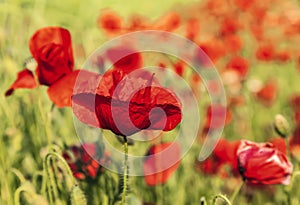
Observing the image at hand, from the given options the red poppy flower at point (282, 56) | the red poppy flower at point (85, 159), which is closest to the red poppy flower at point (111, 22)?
the red poppy flower at point (282, 56)

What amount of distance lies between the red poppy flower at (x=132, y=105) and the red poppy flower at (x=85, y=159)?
296 mm

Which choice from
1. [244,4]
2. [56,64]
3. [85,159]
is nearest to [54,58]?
[56,64]

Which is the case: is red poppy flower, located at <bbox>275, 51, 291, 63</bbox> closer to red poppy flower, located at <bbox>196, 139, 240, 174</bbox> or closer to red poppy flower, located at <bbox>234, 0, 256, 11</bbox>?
red poppy flower, located at <bbox>234, 0, 256, 11</bbox>

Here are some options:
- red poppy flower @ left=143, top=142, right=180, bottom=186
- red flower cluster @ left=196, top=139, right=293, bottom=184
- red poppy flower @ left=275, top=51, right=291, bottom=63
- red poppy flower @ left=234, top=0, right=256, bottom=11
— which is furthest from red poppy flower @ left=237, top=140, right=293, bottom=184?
red poppy flower @ left=234, top=0, right=256, bottom=11

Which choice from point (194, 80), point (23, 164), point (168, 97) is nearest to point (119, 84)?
point (168, 97)

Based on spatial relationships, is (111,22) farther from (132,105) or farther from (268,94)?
(132,105)

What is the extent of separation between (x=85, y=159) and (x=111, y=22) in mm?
820

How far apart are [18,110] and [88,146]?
1.95 ft

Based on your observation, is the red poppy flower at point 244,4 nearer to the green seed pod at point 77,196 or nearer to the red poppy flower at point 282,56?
the red poppy flower at point 282,56

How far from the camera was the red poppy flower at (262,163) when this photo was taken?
108cm

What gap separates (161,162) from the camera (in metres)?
1.36

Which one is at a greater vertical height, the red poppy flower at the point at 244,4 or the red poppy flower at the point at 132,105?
the red poppy flower at the point at 244,4

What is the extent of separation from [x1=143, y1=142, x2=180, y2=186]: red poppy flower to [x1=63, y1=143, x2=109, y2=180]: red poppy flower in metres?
0.14

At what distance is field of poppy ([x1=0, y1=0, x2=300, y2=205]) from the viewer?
918 mm
